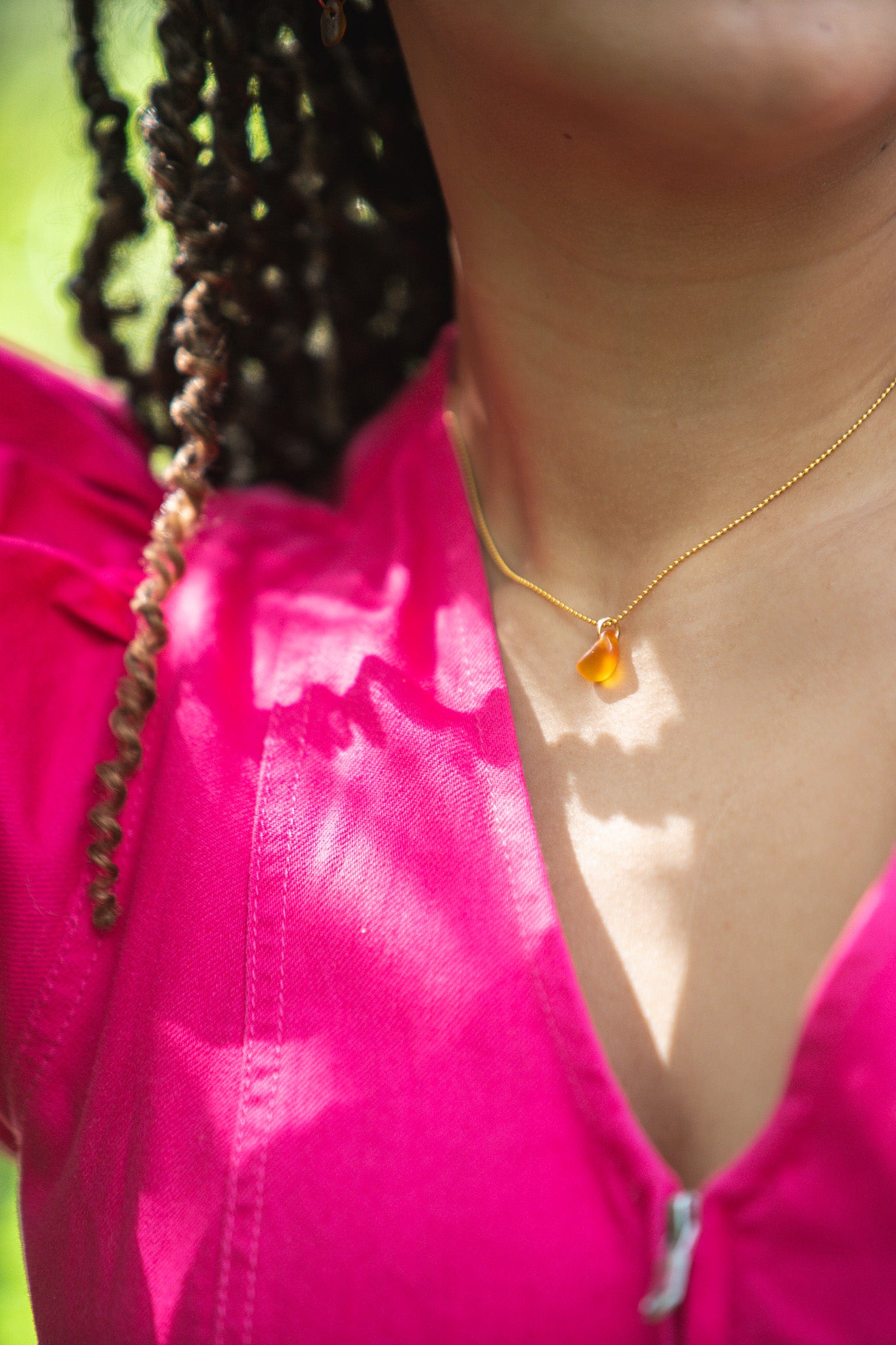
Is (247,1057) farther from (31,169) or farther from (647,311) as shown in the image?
(31,169)

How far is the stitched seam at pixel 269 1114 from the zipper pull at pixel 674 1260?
24 centimetres

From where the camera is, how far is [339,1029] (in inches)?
30.4

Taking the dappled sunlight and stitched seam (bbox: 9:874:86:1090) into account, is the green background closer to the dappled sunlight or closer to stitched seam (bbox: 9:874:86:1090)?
stitched seam (bbox: 9:874:86:1090)

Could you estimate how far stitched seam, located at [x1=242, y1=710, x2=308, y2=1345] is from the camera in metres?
0.72

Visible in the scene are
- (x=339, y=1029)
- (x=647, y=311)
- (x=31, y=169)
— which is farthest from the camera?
(x=31, y=169)

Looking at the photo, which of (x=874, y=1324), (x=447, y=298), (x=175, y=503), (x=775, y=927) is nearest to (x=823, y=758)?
(x=775, y=927)

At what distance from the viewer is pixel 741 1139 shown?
707 mm

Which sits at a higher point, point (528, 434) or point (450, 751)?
point (528, 434)

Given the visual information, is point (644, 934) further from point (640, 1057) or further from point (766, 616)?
point (766, 616)

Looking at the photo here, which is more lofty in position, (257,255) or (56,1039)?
(257,255)

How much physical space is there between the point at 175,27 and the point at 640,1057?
0.96 m

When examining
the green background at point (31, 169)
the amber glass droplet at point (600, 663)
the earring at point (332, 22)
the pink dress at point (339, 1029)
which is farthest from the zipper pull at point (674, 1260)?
the green background at point (31, 169)

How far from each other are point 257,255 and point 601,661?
2.04 feet

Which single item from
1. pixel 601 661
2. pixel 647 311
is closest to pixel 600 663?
pixel 601 661
